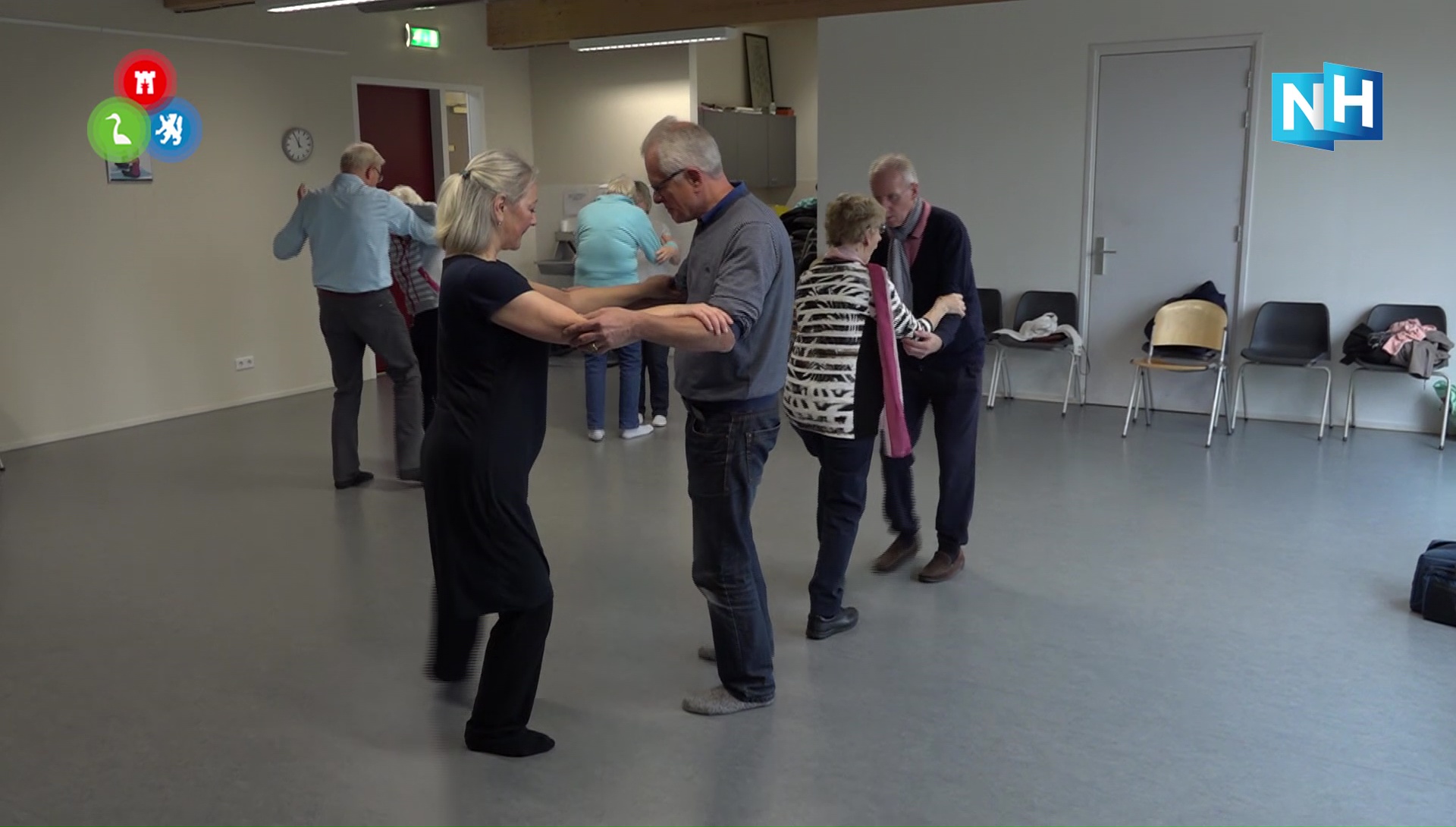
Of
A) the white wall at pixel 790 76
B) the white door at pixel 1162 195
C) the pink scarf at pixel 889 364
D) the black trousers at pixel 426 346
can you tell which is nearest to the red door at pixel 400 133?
the white wall at pixel 790 76

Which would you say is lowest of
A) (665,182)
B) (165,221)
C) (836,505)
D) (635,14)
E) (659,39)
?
(836,505)

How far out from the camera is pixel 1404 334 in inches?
255

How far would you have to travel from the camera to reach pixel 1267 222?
278 inches

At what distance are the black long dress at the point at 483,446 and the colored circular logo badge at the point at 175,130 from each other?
228 inches

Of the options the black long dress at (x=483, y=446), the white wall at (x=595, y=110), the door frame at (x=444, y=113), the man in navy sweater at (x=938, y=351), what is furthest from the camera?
the white wall at (x=595, y=110)

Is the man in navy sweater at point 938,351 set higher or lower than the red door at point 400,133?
lower

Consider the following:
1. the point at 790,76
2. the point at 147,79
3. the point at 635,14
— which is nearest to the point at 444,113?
the point at 635,14

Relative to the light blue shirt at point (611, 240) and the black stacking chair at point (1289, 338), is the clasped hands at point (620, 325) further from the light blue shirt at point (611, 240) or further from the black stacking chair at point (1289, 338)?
the black stacking chair at point (1289, 338)

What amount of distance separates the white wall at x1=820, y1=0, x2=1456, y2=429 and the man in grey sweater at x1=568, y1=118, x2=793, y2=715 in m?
5.23

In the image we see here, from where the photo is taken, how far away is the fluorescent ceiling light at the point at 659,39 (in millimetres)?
8977

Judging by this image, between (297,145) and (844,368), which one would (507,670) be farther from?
(297,145)

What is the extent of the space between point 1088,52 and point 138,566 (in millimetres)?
6251

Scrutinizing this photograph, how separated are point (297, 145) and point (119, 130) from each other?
1.41m

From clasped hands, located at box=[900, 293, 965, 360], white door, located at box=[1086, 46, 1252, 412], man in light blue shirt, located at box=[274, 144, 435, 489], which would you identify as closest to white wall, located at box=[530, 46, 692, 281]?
white door, located at box=[1086, 46, 1252, 412]
